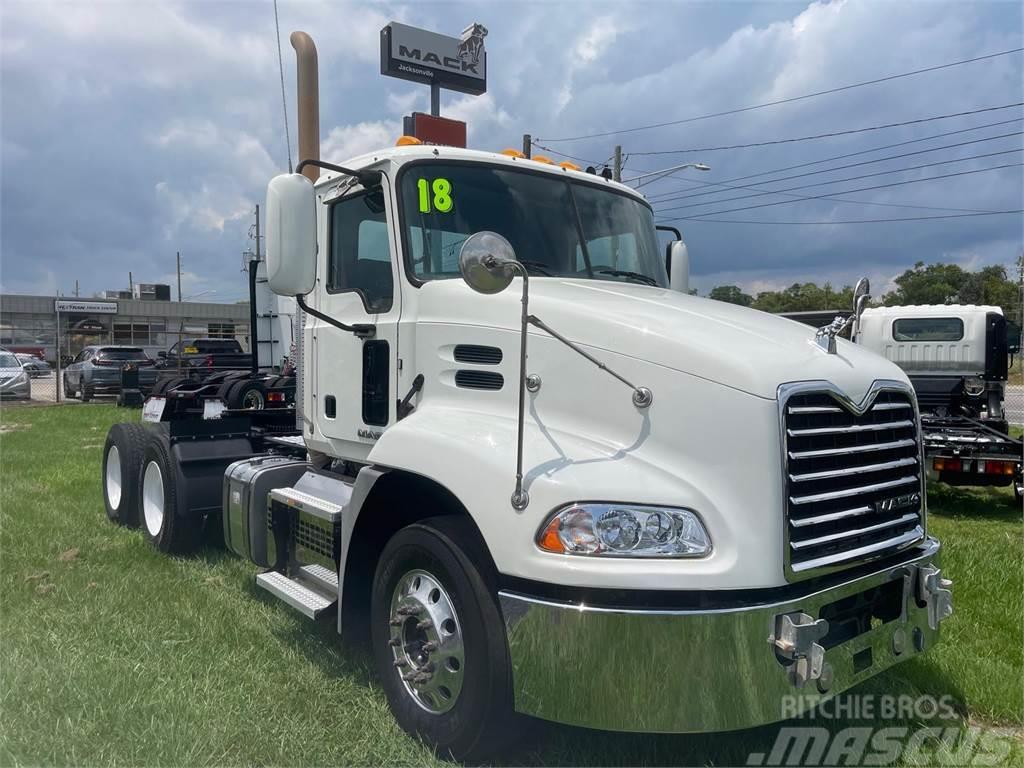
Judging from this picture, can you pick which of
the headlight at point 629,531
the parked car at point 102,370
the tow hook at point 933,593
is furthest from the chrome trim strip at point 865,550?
the parked car at point 102,370

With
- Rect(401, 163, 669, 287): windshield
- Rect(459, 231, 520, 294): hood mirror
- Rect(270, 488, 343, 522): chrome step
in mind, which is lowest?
Rect(270, 488, 343, 522): chrome step

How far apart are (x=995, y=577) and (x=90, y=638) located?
5.87 meters

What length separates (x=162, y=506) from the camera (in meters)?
6.59

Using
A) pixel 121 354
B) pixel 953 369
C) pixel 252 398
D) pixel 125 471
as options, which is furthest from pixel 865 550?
pixel 121 354

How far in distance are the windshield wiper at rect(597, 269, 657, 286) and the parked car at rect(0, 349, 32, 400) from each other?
76.4 feet

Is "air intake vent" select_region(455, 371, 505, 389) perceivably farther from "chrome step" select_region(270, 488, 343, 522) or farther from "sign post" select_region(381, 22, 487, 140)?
"sign post" select_region(381, 22, 487, 140)

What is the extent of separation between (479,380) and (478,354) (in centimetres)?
12

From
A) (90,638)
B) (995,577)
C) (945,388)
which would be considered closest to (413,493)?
(90,638)

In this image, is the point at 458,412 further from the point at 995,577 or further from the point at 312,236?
the point at 995,577

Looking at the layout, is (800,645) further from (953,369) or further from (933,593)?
(953,369)

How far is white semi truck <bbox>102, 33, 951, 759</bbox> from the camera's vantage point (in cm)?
278

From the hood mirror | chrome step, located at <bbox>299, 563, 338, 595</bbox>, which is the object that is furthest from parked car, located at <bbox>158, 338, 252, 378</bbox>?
the hood mirror

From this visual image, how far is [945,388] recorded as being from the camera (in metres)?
10.4

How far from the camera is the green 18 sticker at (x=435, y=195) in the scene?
4148 millimetres
